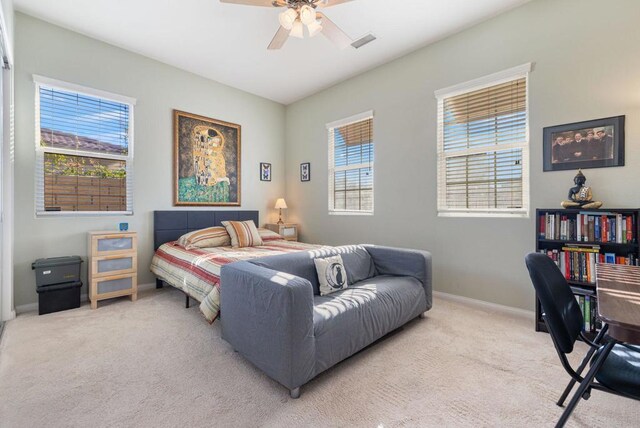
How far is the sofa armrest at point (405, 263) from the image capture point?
107 inches

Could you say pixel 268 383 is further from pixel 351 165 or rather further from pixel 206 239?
pixel 351 165

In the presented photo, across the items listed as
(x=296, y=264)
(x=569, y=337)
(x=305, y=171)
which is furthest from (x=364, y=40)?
(x=569, y=337)

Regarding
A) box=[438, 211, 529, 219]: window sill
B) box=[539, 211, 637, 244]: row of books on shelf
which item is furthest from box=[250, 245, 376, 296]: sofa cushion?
box=[539, 211, 637, 244]: row of books on shelf

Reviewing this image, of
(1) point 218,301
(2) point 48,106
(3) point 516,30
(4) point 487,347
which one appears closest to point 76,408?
(1) point 218,301

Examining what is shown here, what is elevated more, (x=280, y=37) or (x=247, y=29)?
(x=247, y=29)

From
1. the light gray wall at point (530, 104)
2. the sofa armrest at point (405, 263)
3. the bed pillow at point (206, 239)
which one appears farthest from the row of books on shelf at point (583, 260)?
the bed pillow at point (206, 239)

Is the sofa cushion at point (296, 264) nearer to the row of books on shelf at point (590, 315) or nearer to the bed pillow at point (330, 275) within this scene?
the bed pillow at point (330, 275)

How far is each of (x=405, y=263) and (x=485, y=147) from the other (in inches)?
62.7

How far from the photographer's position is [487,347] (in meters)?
2.20

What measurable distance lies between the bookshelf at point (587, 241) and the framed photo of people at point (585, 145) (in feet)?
1.49

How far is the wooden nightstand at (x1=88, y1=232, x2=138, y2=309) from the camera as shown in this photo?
3043 mm

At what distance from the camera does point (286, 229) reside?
16.4ft

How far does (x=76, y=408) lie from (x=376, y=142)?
3.90m

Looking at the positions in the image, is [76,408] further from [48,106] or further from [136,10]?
[136,10]
